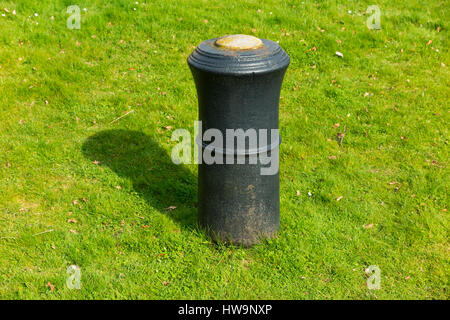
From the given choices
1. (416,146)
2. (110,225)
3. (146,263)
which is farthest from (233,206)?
(416,146)

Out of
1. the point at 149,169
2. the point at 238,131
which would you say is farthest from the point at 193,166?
the point at 238,131

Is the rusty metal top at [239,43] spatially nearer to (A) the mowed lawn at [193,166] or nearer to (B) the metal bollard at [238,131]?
(B) the metal bollard at [238,131]

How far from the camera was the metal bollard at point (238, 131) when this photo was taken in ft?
12.9

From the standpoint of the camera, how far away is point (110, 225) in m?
4.99

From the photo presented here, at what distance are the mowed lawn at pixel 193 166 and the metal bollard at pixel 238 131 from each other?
31cm

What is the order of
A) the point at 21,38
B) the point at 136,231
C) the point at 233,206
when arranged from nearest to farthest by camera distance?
the point at 233,206 → the point at 136,231 → the point at 21,38

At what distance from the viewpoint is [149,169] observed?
5.80 metres

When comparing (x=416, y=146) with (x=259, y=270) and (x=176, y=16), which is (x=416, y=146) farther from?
(x=176, y=16)

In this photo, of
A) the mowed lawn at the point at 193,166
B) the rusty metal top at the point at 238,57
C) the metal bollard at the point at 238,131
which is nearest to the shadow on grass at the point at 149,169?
the mowed lawn at the point at 193,166

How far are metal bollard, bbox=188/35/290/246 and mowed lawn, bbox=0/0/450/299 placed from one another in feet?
1.03

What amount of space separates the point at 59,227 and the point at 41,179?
35.2 inches

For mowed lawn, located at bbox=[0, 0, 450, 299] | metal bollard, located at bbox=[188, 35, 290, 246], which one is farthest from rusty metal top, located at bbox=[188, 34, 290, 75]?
mowed lawn, located at bbox=[0, 0, 450, 299]

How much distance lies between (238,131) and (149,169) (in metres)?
1.99

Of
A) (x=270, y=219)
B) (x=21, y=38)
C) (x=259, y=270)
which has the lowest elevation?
(x=259, y=270)
